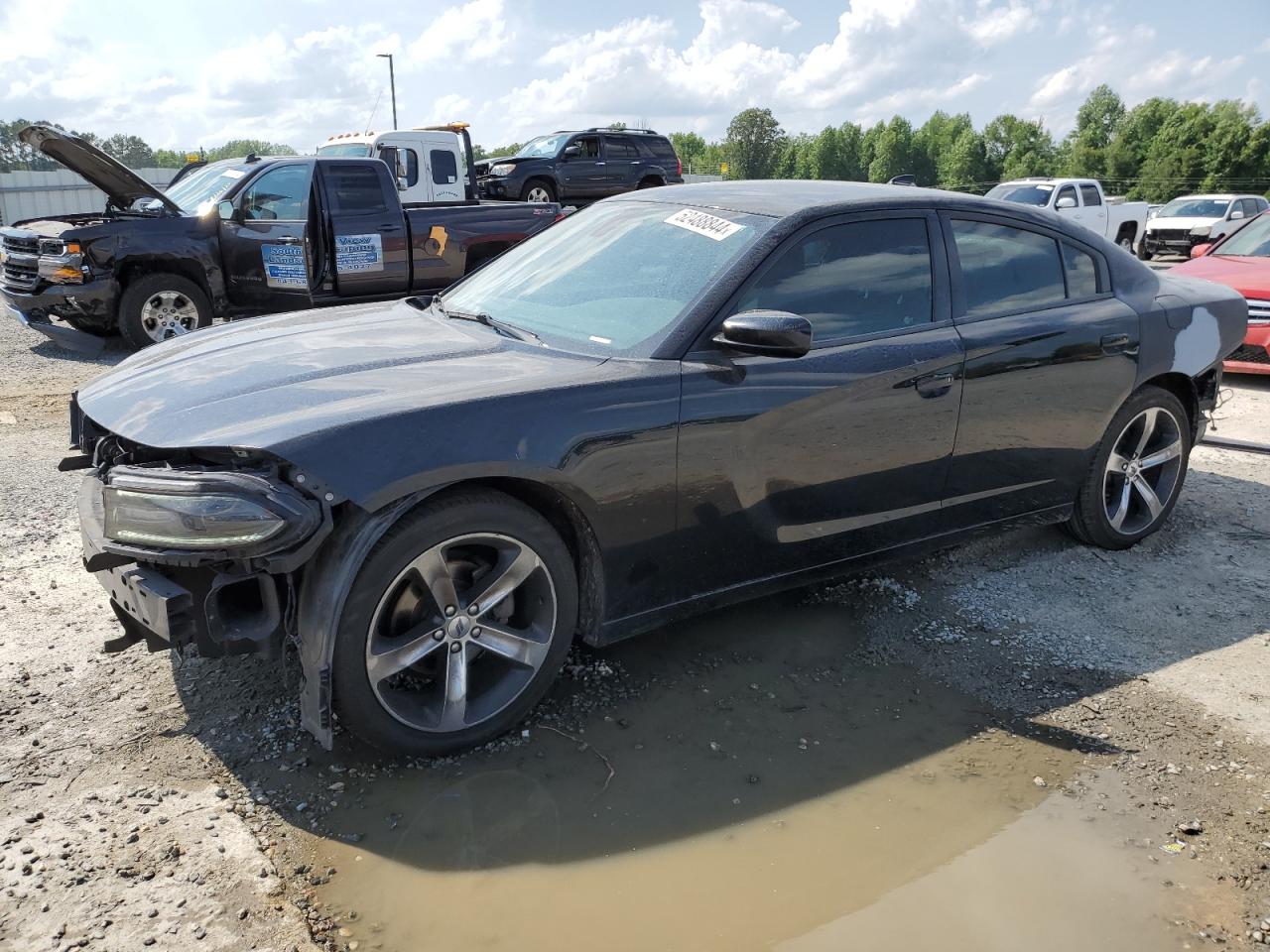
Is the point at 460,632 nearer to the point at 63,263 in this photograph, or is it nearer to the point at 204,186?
the point at 63,263

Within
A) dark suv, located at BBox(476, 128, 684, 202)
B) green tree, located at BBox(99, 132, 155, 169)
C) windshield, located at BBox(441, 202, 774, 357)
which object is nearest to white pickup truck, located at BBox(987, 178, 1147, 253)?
dark suv, located at BBox(476, 128, 684, 202)

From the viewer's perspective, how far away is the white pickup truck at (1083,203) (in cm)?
1880

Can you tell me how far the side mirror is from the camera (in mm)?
3137

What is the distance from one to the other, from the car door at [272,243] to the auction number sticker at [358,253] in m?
0.22

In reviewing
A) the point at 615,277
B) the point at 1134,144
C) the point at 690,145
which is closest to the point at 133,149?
the point at 690,145

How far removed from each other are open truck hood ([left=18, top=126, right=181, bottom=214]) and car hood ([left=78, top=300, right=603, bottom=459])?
668cm

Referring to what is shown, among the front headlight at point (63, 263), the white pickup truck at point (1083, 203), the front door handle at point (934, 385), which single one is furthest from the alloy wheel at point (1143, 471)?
the white pickup truck at point (1083, 203)

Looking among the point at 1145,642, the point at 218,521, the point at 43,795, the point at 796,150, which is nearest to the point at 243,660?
the point at 43,795

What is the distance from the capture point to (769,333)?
3127 mm

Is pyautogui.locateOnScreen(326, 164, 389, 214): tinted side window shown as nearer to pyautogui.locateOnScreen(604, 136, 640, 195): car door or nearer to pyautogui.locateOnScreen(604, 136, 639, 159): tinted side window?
pyautogui.locateOnScreen(604, 136, 640, 195): car door

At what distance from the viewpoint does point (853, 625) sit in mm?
3934

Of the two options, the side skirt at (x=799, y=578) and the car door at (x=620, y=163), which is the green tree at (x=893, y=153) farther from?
the side skirt at (x=799, y=578)

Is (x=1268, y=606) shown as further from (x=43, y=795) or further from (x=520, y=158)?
(x=520, y=158)

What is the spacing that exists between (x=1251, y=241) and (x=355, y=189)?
8.83 meters
